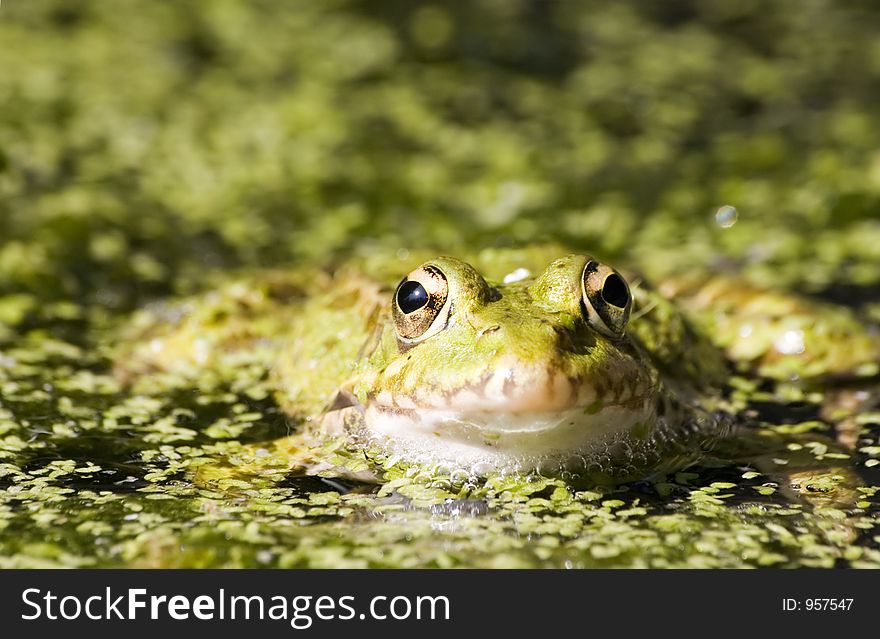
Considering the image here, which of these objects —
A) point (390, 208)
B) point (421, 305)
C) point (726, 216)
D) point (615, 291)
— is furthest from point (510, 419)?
point (726, 216)

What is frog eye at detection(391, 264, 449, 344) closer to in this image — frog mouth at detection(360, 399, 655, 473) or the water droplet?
frog mouth at detection(360, 399, 655, 473)

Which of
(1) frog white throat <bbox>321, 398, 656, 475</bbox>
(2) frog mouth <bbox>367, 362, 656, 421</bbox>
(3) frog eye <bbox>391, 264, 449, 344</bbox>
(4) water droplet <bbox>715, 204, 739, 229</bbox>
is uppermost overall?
(4) water droplet <bbox>715, 204, 739, 229</bbox>

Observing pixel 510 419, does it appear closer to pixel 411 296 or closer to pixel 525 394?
pixel 525 394

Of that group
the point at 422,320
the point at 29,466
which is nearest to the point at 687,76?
the point at 422,320

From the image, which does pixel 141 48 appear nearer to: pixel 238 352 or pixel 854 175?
pixel 238 352

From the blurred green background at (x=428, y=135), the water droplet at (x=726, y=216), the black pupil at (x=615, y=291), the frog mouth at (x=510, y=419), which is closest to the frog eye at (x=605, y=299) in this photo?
the black pupil at (x=615, y=291)

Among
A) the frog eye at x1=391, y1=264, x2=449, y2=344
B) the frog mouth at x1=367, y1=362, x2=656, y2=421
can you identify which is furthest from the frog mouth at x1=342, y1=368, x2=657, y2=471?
the frog eye at x1=391, y1=264, x2=449, y2=344

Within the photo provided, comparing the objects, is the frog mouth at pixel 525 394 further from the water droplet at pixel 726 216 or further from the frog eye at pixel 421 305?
the water droplet at pixel 726 216
